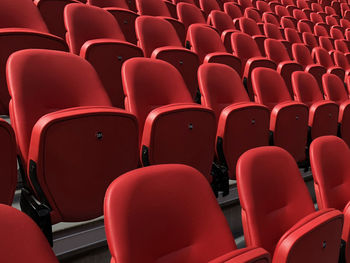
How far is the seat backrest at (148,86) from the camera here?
1.21ft

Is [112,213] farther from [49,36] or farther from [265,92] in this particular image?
[265,92]

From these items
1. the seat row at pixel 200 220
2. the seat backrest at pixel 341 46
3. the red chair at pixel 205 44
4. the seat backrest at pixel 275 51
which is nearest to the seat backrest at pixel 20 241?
the seat row at pixel 200 220

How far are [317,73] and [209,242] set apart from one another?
25.0 inches

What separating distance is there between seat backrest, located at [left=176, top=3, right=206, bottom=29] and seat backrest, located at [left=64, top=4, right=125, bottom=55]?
0.88 feet

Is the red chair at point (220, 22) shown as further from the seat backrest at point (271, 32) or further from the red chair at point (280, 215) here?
the red chair at point (280, 215)

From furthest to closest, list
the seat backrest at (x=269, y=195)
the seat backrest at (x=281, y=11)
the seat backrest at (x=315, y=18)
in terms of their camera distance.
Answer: the seat backrest at (x=315, y=18) → the seat backrest at (x=281, y=11) → the seat backrest at (x=269, y=195)

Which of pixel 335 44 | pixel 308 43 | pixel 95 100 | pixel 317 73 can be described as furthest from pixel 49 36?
pixel 335 44

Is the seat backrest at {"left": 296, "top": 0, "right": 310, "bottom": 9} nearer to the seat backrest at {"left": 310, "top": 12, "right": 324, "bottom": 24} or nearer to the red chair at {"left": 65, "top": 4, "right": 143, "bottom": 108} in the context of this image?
the seat backrest at {"left": 310, "top": 12, "right": 324, "bottom": 24}

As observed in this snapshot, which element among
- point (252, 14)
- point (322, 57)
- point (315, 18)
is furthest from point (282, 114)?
point (315, 18)

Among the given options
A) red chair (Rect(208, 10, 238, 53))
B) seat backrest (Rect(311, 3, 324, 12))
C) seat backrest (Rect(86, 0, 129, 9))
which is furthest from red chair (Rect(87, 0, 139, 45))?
seat backrest (Rect(311, 3, 324, 12))

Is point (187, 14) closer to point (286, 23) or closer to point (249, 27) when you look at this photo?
point (249, 27)

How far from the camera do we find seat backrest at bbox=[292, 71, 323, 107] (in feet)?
1.97

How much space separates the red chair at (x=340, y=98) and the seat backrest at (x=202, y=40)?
0.66ft

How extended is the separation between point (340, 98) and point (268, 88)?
0.23 metres
